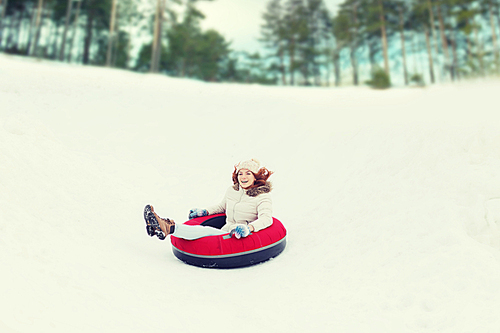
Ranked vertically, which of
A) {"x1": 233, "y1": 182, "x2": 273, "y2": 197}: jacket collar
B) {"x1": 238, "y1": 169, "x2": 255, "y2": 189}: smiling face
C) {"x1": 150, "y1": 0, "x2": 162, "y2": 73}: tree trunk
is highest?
{"x1": 150, "y1": 0, "x2": 162, "y2": 73}: tree trunk

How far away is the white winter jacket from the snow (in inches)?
24.2

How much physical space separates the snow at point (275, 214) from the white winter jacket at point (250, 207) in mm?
616

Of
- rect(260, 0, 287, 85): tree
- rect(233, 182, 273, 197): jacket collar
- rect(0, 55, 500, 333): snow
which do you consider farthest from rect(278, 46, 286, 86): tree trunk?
rect(233, 182, 273, 197): jacket collar

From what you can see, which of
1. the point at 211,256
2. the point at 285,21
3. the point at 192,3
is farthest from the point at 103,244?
the point at 285,21

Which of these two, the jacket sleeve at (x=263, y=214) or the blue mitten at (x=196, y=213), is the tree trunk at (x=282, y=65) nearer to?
the blue mitten at (x=196, y=213)

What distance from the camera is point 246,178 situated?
4461mm

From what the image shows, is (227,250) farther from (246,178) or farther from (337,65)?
(337,65)

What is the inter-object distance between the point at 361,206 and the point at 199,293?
2969mm

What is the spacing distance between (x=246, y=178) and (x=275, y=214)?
1810mm

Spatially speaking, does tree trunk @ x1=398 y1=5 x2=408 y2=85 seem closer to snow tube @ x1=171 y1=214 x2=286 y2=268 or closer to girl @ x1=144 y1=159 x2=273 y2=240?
girl @ x1=144 y1=159 x2=273 y2=240

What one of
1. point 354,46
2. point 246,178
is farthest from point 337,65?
point 246,178

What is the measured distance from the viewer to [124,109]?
31.3 feet

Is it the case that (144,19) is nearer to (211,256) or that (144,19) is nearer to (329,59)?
(329,59)

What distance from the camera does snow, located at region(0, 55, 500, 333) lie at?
108 inches
